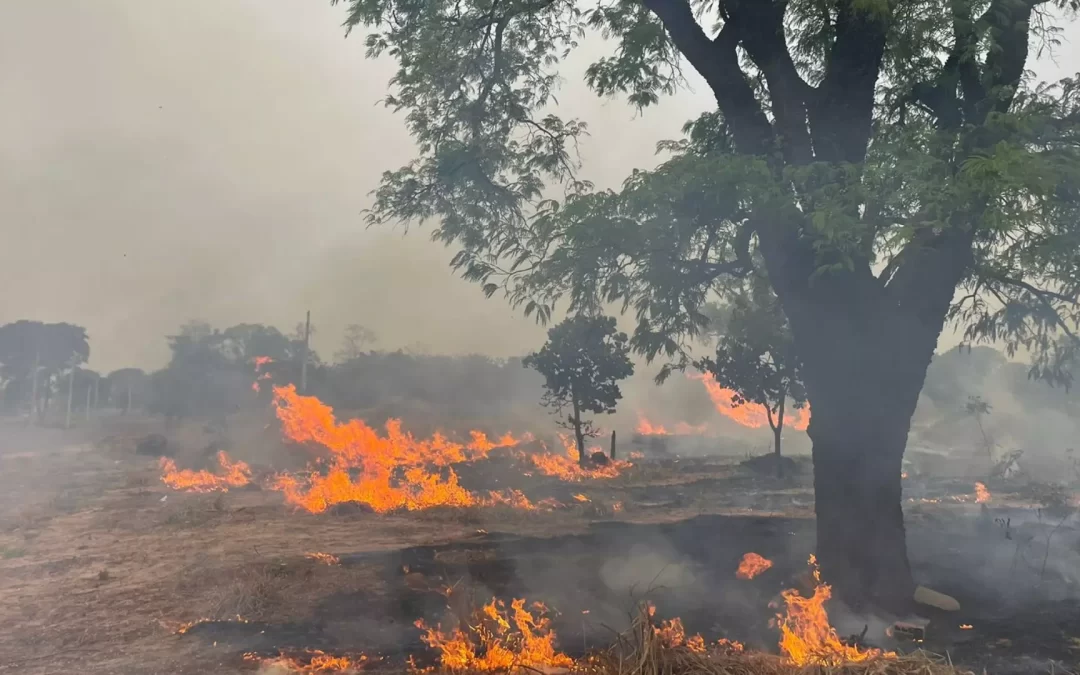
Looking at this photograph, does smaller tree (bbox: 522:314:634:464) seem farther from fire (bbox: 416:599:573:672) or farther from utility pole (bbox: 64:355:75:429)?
utility pole (bbox: 64:355:75:429)

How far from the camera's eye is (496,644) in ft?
20.2

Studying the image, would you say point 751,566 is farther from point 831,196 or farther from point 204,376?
point 204,376

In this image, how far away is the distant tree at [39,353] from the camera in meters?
23.8

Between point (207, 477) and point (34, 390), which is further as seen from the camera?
point (34, 390)

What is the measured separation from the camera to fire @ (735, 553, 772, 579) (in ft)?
30.9

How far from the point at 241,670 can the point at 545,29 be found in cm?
980

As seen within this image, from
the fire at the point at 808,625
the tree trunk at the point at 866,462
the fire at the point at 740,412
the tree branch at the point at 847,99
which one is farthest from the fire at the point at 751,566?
the fire at the point at 740,412

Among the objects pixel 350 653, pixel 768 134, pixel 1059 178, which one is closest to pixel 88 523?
pixel 350 653

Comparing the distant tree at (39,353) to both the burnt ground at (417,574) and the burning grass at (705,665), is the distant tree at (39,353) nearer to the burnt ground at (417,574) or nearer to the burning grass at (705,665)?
the burnt ground at (417,574)

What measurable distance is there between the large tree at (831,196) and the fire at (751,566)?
1.77 metres

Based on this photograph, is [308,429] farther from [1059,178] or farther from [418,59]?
[1059,178]

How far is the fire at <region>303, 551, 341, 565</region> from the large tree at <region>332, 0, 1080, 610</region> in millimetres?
4870

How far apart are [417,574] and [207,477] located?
1483 centimetres

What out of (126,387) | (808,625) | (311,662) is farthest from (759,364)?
(126,387)
